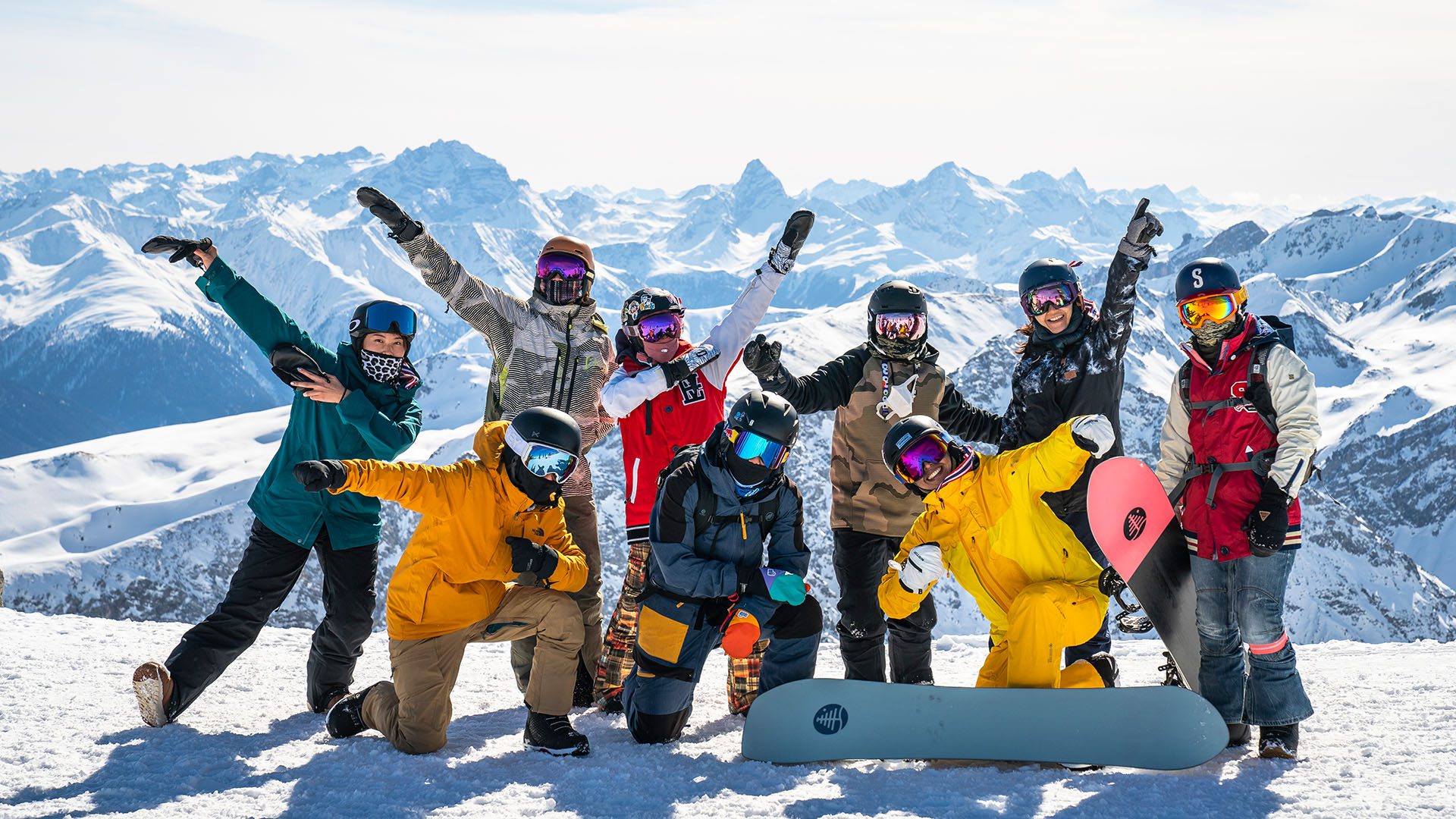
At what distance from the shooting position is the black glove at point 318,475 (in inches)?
207

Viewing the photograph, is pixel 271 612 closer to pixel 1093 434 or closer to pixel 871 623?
pixel 871 623

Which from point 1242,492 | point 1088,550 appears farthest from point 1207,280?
point 1088,550

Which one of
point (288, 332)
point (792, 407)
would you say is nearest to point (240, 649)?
point (288, 332)

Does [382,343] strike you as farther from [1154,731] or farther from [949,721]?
[1154,731]

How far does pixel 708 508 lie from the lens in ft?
20.4

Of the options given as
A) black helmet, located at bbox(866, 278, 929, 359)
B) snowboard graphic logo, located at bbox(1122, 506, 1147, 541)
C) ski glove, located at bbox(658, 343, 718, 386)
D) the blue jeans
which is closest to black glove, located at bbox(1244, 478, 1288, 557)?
the blue jeans

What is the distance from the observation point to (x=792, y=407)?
641 centimetres

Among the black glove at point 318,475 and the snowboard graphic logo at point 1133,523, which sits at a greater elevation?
the black glove at point 318,475

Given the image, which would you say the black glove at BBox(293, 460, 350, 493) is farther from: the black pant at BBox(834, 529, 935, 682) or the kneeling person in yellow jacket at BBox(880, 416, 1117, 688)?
the black pant at BBox(834, 529, 935, 682)

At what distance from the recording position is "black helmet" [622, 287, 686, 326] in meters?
6.95

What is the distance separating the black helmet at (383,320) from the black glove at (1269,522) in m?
4.85

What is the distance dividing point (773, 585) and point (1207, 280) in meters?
2.94

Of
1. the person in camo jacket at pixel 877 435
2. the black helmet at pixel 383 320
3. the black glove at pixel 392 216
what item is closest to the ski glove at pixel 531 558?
the black helmet at pixel 383 320

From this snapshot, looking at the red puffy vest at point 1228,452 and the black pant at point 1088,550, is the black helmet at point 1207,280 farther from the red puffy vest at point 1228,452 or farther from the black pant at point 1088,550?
the black pant at point 1088,550
